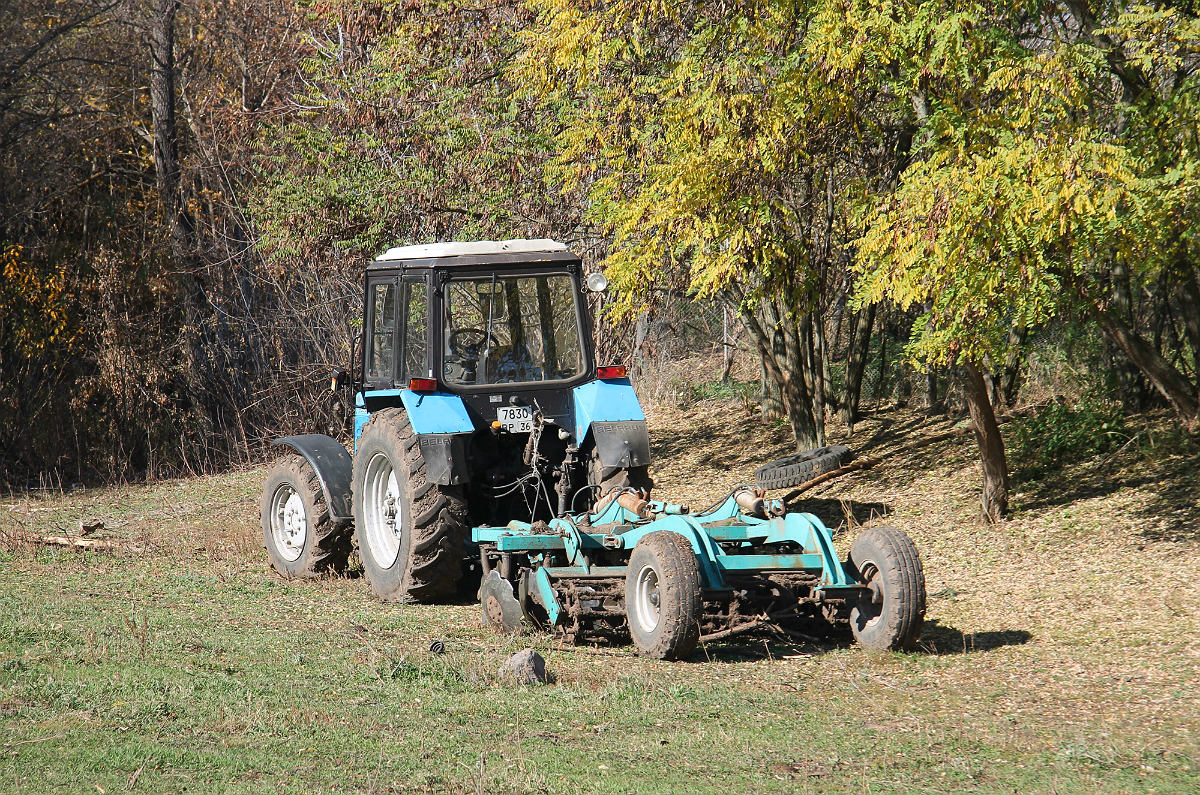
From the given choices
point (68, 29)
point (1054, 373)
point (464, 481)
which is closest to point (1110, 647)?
point (464, 481)

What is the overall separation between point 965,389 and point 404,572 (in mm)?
4671

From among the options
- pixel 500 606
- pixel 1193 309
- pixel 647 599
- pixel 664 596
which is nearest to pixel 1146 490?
pixel 1193 309

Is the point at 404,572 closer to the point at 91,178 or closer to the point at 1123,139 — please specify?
the point at 1123,139

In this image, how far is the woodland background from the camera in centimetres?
803

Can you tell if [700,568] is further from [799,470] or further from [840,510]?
[840,510]

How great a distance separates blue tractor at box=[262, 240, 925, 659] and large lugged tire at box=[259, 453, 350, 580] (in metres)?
0.02

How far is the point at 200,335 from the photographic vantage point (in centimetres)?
1895

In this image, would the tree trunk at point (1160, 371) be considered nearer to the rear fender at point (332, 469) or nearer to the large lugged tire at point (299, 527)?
the rear fender at point (332, 469)

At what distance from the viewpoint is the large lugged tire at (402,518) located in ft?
26.3

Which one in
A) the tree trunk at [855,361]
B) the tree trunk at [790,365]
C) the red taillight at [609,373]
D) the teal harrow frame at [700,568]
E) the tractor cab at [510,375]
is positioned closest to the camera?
the teal harrow frame at [700,568]

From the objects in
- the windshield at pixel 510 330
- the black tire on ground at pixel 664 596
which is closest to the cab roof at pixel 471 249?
the windshield at pixel 510 330

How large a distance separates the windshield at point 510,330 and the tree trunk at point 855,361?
4.86 m

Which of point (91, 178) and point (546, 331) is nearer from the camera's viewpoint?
point (546, 331)

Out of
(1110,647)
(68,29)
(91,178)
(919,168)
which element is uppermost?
(68,29)
